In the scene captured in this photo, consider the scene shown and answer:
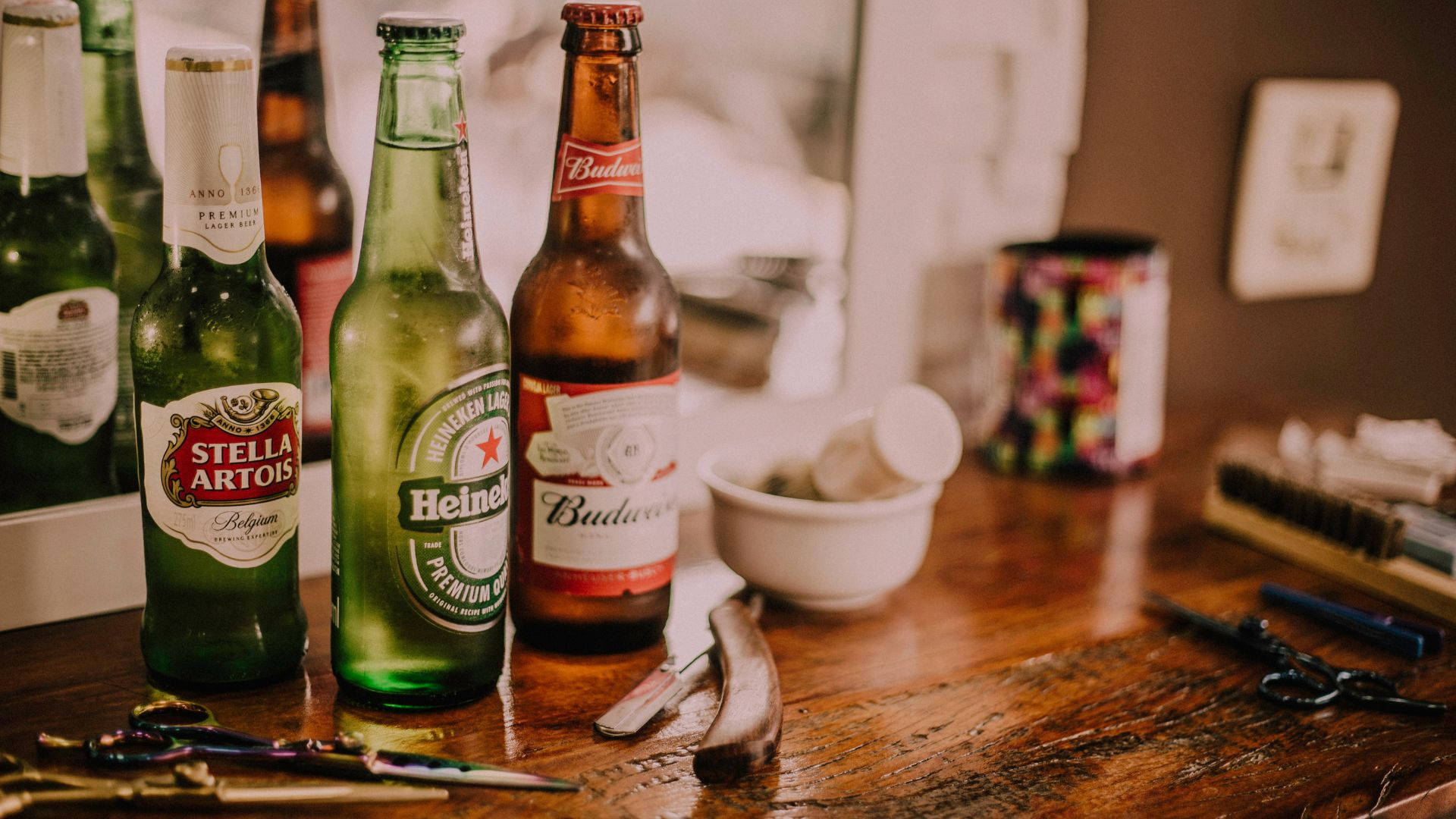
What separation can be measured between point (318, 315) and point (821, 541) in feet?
1.23

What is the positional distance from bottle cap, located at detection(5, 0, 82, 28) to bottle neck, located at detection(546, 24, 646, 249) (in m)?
0.27

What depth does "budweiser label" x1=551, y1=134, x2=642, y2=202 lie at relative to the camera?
0.70 metres

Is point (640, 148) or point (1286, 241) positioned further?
point (1286, 241)

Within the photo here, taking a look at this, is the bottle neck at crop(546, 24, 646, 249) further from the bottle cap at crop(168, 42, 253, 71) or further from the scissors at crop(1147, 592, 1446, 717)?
the scissors at crop(1147, 592, 1446, 717)

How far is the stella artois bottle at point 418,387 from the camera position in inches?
24.9

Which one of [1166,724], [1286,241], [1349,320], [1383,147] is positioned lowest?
[1166,724]

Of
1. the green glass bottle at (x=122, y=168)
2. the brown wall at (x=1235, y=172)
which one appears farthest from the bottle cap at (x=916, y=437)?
the brown wall at (x=1235, y=172)

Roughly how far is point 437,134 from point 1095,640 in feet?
1.82

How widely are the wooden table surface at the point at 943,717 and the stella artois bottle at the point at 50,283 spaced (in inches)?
4.5

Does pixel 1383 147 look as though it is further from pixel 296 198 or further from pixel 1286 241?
pixel 296 198

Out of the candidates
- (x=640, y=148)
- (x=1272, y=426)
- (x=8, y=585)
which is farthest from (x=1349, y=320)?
(x=8, y=585)

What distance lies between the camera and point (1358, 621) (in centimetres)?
85

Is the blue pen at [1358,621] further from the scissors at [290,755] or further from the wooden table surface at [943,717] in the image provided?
the scissors at [290,755]

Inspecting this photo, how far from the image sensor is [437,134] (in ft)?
2.07
